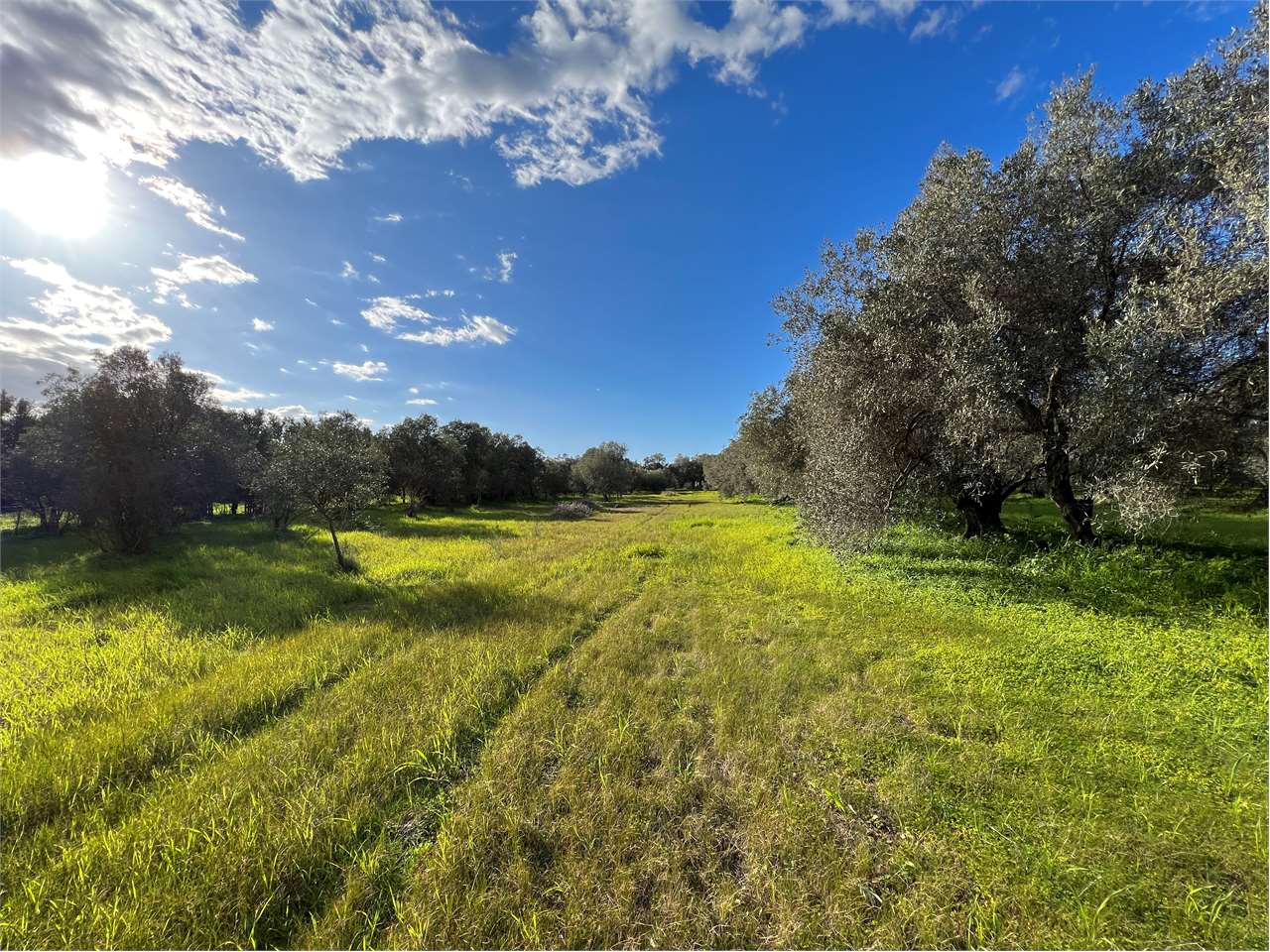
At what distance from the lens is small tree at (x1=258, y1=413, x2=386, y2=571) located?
55.2 feet

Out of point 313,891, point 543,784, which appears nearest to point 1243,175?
point 543,784

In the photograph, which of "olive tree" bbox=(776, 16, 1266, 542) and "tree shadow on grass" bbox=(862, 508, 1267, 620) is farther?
"tree shadow on grass" bbox=(862, 508, 1267, 620)

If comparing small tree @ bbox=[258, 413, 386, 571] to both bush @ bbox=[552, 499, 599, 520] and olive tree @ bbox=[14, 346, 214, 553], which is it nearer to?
olive tree @ bbox=[14, 346, 214, 553]

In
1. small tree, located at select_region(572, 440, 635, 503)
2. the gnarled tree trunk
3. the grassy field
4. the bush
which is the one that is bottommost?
the grassy field

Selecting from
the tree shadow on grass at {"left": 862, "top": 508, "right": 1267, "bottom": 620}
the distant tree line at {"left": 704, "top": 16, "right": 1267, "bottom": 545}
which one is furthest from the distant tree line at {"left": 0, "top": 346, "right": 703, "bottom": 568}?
the tree shadow on grass at {"left": 862, "top": 508, "right": 1267, "bottom": 620}

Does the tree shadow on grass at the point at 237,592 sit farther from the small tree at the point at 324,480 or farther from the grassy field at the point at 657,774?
the small tree at the point at 324,480

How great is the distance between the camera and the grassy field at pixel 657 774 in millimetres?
3357

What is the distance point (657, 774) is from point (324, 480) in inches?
718

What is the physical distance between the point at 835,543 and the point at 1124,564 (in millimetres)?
6506

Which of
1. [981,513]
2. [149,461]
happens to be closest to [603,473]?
[149,461]

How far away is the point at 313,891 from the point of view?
365cm

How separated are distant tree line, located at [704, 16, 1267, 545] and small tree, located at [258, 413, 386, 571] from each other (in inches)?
742

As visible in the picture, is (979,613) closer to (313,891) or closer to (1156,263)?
(1156,263)

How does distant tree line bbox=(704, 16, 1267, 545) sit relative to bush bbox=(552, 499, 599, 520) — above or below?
above
